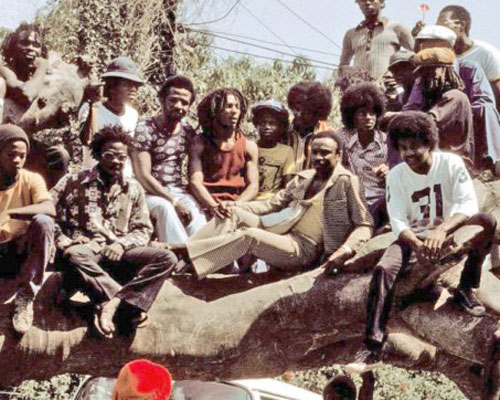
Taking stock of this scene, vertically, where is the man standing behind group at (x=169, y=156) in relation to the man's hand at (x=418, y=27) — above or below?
below

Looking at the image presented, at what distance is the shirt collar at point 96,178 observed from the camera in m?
7.80

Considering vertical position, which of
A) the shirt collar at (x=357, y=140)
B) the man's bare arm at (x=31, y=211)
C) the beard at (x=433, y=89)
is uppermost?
the beard at (x=433, y=89)

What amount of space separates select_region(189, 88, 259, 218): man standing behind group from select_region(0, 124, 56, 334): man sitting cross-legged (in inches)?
58.5

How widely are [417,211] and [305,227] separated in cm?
100

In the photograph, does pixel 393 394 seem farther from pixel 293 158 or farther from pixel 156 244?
pixel 156 244

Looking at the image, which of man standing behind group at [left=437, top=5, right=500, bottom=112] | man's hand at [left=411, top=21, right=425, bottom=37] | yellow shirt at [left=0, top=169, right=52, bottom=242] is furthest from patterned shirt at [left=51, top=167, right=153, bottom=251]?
man's hand at [left=411, top=21, right=425, bottom=37]

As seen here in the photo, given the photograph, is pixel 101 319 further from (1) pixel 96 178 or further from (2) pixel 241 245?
(2) pixel 241 245

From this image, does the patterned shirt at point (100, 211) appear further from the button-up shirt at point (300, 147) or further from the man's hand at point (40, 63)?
the button-up shirt at point (300, 147)

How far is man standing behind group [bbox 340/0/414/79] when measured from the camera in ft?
35.4

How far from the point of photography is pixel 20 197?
753cm

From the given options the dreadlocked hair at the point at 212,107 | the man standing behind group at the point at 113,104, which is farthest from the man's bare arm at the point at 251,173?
the man standing behind group at the point at 113,104

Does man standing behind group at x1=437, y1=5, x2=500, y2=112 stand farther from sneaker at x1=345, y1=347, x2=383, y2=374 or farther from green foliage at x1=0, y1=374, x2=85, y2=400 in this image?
green foliage at x1=0, y1=374, x2=85, y2=400

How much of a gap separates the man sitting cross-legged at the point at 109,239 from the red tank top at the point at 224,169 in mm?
946

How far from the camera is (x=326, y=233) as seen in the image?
8.14m
